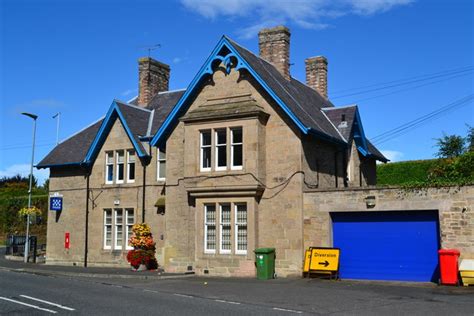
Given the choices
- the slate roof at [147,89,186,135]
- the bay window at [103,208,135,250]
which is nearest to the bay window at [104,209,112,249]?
the bay window at [103,208,135,250]

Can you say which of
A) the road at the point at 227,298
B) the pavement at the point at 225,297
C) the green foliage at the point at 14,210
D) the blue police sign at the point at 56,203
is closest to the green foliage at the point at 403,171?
the pavement at the point at 225,297

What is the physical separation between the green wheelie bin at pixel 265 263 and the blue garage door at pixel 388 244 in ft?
8.30

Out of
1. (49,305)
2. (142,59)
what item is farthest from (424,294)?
(142,59)

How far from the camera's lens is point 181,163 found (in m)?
23.7

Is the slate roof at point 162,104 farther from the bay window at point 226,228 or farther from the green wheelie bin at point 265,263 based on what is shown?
the green wheelie bin at point 265,263

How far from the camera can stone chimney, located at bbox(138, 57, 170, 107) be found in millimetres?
30266

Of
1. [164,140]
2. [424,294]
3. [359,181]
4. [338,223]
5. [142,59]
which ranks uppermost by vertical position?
[142,59]

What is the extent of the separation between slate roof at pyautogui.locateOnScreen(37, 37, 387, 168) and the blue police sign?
1.81 metres

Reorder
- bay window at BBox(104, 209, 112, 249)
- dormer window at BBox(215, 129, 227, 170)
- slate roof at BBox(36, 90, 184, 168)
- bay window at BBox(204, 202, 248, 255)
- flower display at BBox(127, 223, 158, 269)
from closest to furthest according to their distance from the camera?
bay window at BBox(204, 202, 248, 255) → dormer window at BBox(215, 129, 227, 170) → flower display at BBox(127, 223, 158, 269) → slate roof at BBox(36, 90, 184, 168) → bay window at BBox(104, 209, 112, 249)

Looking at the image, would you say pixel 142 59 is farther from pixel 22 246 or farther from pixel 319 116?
pixel 22 246

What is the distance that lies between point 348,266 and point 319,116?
727 centimetres

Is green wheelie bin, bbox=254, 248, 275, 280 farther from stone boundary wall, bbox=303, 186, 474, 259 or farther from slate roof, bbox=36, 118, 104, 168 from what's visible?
slate roof, bbox=36, 118, 104, 168

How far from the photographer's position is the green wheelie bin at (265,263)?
19922 millimetres

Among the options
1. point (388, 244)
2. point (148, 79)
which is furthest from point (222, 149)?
point (148, 79)
